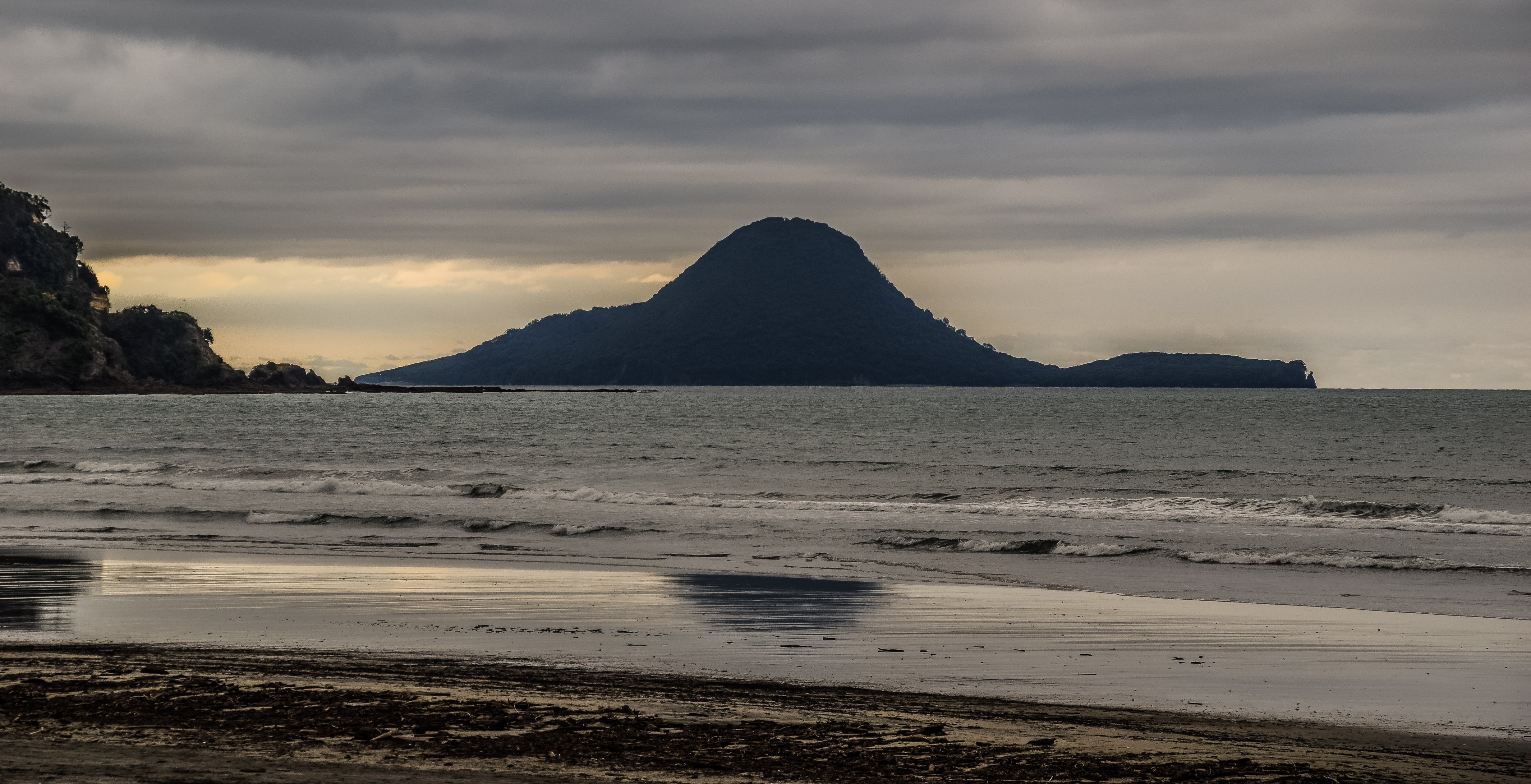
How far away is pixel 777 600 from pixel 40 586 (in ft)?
41.4

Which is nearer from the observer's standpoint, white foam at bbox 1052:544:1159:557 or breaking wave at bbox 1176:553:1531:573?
breaking wave at bbox 1176:553:1531:573

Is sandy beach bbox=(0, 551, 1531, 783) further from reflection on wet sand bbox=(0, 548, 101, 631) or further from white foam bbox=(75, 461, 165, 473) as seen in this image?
Result: white foam bbox=(75, 461, 165, 473)

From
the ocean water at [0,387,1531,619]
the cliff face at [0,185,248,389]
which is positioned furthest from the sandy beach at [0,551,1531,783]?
the cliff face at [0,185,248,389]

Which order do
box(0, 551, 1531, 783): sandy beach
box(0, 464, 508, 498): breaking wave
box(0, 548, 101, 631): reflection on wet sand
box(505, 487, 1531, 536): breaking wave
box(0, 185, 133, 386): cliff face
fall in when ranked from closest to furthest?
box(0, 551, 1531, 783): sandy beach, box(0, 548, 101, 631): reflection on wet sand, box(505, 487, 1531, 536): breaking wave, box(0, 464, 508, 498): breaking wave, box(0, 185, 133, 386): cliff face

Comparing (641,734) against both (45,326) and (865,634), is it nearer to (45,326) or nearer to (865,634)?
(865,634)

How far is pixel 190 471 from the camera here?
159 feet

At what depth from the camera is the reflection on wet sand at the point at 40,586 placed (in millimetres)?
15672

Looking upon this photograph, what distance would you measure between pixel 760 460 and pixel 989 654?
4331 cm

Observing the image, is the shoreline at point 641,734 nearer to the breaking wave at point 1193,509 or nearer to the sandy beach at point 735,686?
the sandy beach at point 735,686

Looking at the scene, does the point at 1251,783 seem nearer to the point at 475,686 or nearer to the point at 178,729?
the point at 475,686

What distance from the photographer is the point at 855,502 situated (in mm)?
38000

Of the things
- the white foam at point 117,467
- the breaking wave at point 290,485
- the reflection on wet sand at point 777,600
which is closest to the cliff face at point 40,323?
the white foam at point 117,467

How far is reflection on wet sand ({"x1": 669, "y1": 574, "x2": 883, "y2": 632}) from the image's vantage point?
1598 cm

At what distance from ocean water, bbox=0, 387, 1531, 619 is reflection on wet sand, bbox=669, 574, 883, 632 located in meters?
1.25
